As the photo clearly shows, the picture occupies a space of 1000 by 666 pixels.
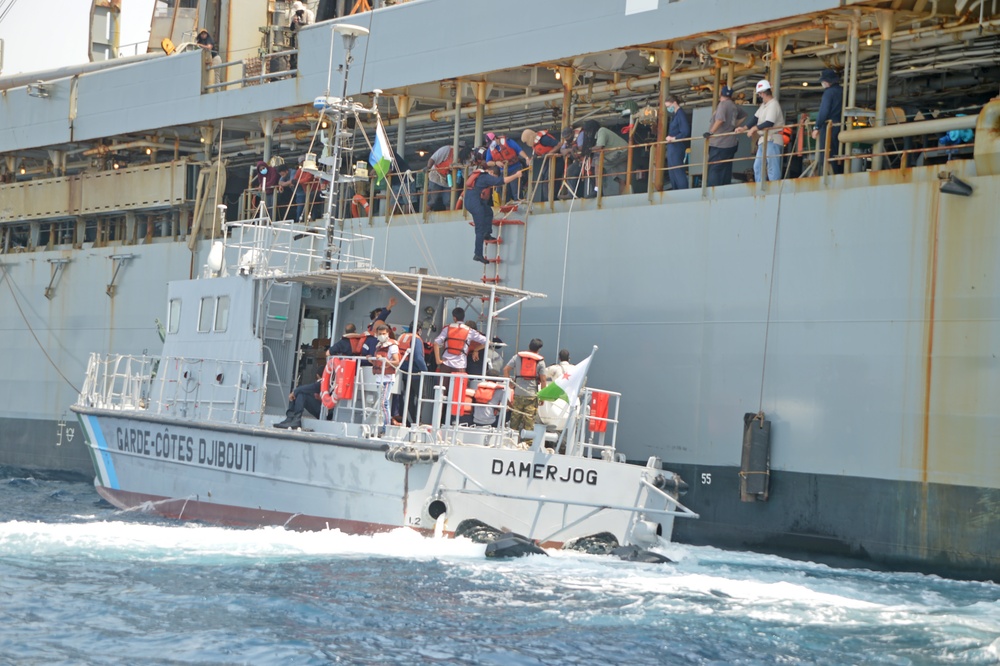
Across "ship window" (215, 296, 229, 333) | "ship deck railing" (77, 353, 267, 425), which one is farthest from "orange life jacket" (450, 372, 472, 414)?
"ship window" (215, 296, 229, 333)

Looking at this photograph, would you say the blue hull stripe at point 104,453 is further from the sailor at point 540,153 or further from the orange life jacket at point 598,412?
the orange life jacket at point 598,412

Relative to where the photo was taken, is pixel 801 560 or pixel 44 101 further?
pixel 44 101

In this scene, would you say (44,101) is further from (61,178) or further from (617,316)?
(617,316)

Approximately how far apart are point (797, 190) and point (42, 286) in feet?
55.2

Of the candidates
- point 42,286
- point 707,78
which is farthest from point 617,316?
point 42,286

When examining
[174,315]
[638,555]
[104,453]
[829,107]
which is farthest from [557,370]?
[104,453]

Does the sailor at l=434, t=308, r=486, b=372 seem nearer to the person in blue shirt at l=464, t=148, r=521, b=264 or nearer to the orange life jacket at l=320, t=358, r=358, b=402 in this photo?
the orange life jacket at l=320, t=358, r=358, b=402

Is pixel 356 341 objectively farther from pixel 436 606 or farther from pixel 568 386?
pixel 436 606

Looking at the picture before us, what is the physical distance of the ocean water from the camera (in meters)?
8.96

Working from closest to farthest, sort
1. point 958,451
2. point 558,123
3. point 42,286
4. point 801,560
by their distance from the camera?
1. point 958,451
2. point 801,560
3. point 558,123
4. point 42,286

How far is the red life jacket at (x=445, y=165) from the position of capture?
19594 millimetres

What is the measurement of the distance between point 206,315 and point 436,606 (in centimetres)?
768

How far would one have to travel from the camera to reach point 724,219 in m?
15.4

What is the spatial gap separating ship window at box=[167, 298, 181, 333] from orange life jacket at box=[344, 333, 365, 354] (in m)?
3.64
